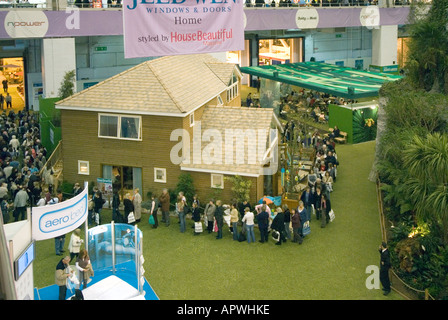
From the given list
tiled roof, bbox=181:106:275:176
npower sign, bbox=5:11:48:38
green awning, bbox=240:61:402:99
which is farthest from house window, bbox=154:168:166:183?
npower sign, bbox=5:11:48:38

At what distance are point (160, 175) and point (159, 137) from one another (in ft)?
4.21

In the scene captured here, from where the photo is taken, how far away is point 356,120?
2848cm

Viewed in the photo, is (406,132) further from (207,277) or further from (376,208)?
(207,277)

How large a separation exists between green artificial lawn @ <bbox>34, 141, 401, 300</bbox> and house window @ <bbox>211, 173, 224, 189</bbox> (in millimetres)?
1477

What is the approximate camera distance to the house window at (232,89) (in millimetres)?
25717

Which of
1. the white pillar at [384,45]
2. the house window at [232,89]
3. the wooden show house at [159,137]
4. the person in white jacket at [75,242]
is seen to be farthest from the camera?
the white pillar at [384,45]

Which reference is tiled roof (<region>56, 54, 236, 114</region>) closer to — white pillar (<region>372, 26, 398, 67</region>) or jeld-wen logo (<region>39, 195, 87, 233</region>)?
jeld-wen logo (<region>39, 195, 87, 233</region>)

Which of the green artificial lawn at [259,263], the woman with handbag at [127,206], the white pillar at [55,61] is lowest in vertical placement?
the green artificial lawn at [259,263]

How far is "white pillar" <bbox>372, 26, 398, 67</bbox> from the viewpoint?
144 feet

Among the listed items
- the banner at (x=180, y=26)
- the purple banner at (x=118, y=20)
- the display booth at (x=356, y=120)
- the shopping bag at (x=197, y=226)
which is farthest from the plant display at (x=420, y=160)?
the display booth at (x=356, y=120)

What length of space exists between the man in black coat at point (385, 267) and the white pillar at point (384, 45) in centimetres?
3325

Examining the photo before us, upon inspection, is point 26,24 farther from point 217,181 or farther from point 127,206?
point 217,181

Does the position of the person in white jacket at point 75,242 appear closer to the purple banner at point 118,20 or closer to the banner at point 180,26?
the banner at point 180,26

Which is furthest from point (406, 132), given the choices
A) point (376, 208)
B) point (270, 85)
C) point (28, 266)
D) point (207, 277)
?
point (270, 85)
